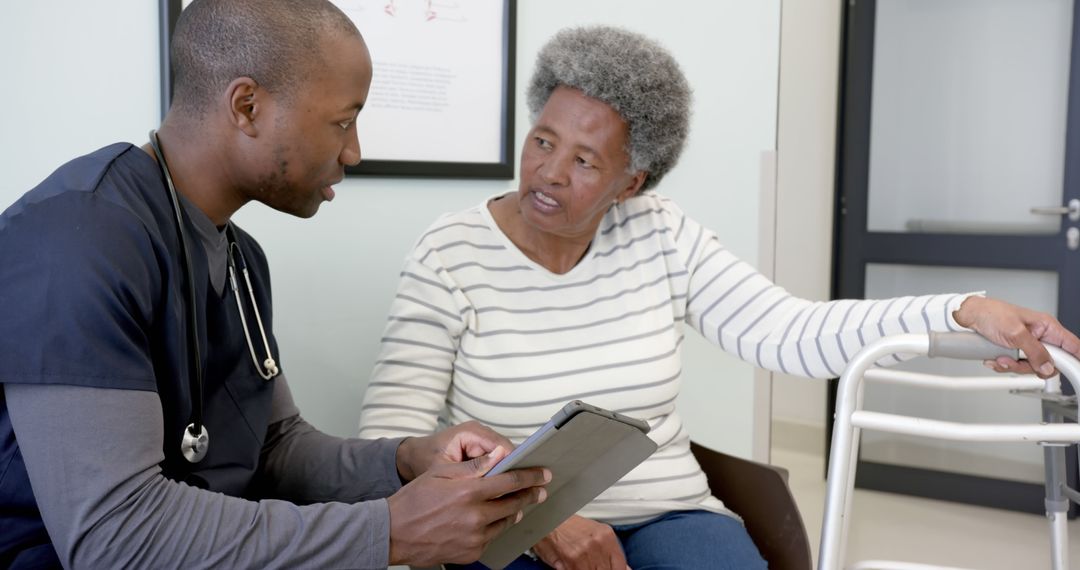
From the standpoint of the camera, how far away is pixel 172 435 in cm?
102

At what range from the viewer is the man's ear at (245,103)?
1017mm

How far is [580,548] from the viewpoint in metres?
1.37

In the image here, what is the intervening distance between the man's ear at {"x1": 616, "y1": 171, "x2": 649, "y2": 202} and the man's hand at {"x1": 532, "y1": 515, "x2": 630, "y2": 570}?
55 centimetres

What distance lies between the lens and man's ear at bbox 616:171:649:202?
5.40 ft

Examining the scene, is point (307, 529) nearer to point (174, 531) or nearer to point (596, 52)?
point (174, 531)

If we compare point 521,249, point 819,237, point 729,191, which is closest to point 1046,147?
point 819,237

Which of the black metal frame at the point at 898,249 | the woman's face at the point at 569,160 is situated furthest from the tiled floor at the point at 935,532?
the woman's face at the point at 569,160

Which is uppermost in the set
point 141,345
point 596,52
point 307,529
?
point 596,52

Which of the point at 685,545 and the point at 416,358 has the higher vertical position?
the point at 416,358

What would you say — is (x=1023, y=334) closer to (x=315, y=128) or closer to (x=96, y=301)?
(x=315, y=128)

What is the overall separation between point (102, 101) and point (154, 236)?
624 millimetres

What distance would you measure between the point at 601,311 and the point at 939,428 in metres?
0.57

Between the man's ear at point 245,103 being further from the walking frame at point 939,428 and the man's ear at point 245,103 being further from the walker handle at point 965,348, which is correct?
the walker handle at point 965,348

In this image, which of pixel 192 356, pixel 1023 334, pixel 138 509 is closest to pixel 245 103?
pixel 192 356
